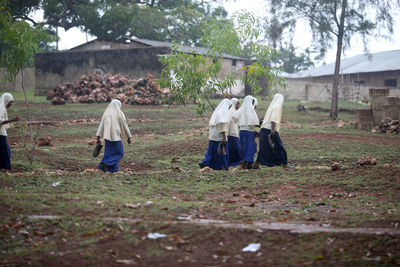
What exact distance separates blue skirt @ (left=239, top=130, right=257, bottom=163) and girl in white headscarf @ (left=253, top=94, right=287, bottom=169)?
0.18m

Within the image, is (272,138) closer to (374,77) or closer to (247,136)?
(247,136)

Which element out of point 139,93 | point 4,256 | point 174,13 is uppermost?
point 174,13

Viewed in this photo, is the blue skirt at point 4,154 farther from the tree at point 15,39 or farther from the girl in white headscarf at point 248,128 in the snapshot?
the girl in white headscarf at point 248,128

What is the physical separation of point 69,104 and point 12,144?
38.2ft

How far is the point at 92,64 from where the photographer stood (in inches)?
1170

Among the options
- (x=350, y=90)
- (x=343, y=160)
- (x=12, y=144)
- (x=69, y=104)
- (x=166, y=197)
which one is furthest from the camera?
(x=350, y=90)

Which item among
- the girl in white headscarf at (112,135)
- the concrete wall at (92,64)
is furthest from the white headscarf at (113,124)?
the concrete wall at (92,64)

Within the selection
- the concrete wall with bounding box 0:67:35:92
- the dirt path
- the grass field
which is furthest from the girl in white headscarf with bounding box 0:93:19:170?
the concrete wall with bounding box 0:67:35:92

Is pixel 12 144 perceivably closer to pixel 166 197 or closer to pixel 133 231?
pixel 166 197

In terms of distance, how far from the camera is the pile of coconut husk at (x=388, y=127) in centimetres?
1833

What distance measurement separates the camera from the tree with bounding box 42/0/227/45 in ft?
122

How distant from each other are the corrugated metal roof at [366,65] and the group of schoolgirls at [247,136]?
2766 centimetres

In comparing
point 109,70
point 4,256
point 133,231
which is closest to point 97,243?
point 133,231

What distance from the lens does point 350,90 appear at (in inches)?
1448
